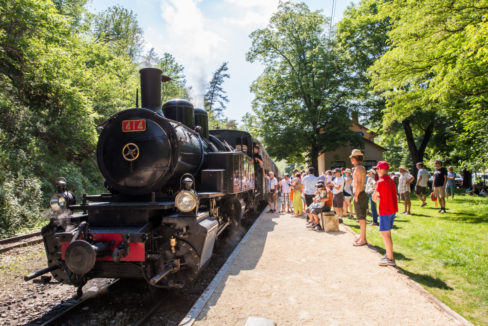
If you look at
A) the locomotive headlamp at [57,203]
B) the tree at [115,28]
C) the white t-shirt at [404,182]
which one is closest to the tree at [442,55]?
the white t-shirt at [404,182]

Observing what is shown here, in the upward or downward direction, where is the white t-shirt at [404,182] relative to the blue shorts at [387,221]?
upward

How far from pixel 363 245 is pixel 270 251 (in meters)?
2.11

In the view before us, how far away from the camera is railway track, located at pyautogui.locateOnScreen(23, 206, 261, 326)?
11.6 feet

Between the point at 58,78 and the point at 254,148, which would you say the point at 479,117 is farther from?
the point at 58,78

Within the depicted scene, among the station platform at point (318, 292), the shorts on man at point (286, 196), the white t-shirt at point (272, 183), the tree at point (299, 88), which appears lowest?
the station platform at point (318, 292)

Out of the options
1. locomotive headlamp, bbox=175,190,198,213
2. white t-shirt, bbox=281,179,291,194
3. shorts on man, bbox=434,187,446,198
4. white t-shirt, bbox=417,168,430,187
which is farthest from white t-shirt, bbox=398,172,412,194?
locomotive headlamp, bbox=175,190,198,213

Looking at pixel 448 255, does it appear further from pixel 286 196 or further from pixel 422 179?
pixel 286 196

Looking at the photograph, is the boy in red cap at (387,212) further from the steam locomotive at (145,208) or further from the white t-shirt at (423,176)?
the white t-shirt at (423,176)

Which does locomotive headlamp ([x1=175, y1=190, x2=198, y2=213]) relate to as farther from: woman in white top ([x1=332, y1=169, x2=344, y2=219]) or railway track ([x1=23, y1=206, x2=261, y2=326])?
woman in white top ([x1=332, y1=169, x2=344, y2=219])

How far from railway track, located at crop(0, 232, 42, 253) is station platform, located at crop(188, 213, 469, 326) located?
17.2 ft

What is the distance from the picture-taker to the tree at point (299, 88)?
2366cm

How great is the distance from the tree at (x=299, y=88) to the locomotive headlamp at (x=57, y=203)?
20.7 meters

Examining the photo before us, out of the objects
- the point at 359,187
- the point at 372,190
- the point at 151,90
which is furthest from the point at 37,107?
the point at 372,190

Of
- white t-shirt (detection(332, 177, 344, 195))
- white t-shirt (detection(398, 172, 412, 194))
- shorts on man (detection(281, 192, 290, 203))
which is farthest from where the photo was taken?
shorts on man (detection(281, 192, 290, 203))
